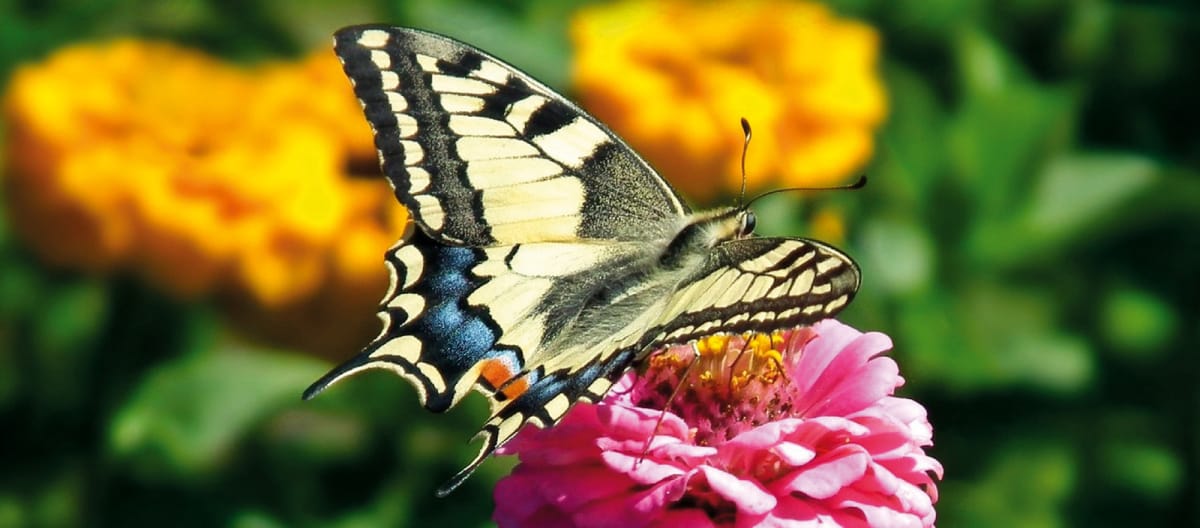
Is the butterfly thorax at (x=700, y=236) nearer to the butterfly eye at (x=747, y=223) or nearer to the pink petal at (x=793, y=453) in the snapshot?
the butterfly eye at (x=747, y=223)

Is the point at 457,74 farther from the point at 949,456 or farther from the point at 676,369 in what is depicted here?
the point at 949,456

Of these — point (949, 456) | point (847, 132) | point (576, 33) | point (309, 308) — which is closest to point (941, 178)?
point (847, 132)

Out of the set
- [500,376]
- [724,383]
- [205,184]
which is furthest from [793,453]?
[205,184]

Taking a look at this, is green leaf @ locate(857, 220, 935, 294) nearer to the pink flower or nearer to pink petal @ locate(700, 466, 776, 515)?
the pink flower

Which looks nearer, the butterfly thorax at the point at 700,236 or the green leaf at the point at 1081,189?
the butterfly thorax at the point at 700,236

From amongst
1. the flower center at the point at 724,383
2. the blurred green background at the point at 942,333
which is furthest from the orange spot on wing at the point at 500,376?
the blurred green background at the point at 942,333

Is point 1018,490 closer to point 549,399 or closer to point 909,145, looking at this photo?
point 909,145
